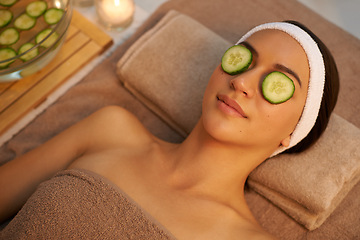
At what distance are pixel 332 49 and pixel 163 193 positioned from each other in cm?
124

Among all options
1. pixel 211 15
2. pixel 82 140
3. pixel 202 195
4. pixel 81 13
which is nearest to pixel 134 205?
pixel 202 195

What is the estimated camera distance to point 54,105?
1.80 metres

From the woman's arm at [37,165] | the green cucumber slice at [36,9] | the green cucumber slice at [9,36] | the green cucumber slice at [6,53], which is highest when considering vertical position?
the green cucumber slice at [36,9]

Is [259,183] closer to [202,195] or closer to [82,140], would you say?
[202,195]

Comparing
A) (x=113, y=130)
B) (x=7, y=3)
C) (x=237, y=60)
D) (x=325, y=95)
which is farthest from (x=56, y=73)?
(x=325, y=95)

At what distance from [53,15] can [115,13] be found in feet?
1.13

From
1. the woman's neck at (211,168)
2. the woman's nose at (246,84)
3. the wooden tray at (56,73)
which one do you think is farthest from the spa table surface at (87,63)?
the woman's nose at (246,84)

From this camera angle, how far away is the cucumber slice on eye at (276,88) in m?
1.16

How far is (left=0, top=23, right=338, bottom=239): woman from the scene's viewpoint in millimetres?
1193

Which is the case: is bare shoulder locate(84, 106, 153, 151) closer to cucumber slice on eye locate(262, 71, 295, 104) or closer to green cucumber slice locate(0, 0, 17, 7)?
cucumber slice on eye locate(262, 71, 295, 104)

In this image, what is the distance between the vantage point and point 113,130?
1.49m

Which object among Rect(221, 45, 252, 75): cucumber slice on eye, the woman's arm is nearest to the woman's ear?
Rect(221, 45, 252, 75): cucumber slice on eye

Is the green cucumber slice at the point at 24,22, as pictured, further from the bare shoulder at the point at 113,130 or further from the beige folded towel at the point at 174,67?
the bare shoulder at the point at 113,130

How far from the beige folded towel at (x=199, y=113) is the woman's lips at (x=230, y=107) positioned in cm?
43
